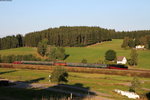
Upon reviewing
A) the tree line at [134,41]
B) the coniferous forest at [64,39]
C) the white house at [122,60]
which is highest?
the coniferous forest at [64,39]

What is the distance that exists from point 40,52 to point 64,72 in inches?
3256

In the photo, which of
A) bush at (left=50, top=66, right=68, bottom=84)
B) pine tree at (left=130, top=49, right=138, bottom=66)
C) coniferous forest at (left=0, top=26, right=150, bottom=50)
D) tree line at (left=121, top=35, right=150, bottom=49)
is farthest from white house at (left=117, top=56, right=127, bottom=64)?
coniferous forest at (left=0, top=26, right=150, bottom=50)

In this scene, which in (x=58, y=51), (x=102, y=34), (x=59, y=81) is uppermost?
(x=102, y=34)

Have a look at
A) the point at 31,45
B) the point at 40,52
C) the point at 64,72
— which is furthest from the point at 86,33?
the point at 64,72

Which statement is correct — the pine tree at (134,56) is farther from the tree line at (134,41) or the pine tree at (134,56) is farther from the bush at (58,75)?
the bush at (58,75)

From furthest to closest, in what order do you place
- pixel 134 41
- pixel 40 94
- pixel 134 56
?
pixel 134 41 → pixel 134 56 → pixel 40 94

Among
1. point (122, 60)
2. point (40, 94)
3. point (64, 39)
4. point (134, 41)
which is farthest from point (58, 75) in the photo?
point (64, 39)

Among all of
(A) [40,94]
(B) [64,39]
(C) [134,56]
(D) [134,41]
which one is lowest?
(A) [40,94]

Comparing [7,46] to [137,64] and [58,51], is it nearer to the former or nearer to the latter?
[58,51]

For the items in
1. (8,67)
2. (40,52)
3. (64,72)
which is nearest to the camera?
(64,72)

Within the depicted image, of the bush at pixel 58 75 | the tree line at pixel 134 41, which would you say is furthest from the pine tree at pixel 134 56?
the bush at pixel 58 75

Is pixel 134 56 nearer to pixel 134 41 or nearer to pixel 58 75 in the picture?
pixel 58 75

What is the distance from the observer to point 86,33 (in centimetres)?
17688

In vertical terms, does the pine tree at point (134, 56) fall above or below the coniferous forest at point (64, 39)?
below
